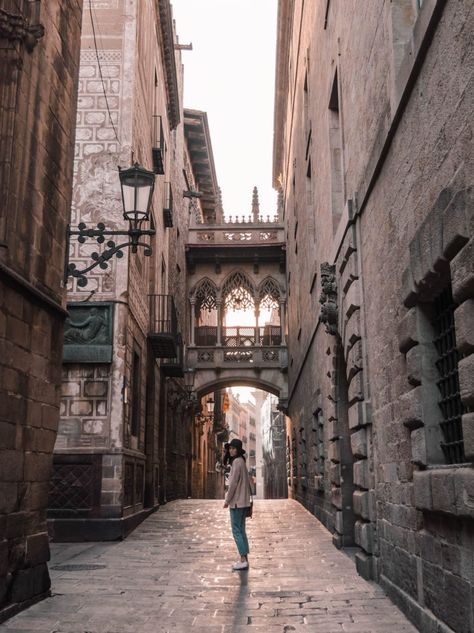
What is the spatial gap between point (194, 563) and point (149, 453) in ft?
26.3

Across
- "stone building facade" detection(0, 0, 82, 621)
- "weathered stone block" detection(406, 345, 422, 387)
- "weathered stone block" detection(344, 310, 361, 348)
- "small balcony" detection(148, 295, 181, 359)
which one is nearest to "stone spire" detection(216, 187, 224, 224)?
"small balcony" detection(148, 295, 181, 359)

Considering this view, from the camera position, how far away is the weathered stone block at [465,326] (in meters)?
3.73

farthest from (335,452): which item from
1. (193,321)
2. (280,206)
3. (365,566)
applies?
(280,206)

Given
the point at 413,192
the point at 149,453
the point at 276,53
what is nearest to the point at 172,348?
the point at 149,453

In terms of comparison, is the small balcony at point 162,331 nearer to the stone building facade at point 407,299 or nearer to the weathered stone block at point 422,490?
the stone building facade at point 407,299

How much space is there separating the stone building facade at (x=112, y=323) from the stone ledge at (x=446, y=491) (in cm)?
799

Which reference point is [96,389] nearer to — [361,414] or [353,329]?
[353,329]

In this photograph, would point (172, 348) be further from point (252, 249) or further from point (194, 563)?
point (252, 249)

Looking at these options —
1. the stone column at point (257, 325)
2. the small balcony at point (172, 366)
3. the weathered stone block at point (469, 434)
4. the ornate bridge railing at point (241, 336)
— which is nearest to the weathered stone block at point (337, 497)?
the weathered stone block at point (469, 434)

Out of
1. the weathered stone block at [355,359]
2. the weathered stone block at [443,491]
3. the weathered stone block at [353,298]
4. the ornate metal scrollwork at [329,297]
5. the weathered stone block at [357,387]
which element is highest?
the ornate metal scrollwork at [329,297]

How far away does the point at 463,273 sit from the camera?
3.79 m

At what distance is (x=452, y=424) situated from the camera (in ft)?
15.4

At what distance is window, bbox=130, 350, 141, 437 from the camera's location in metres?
14.7

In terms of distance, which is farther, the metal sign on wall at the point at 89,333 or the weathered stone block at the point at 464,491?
the metal sign on wall at the point at 89,333
